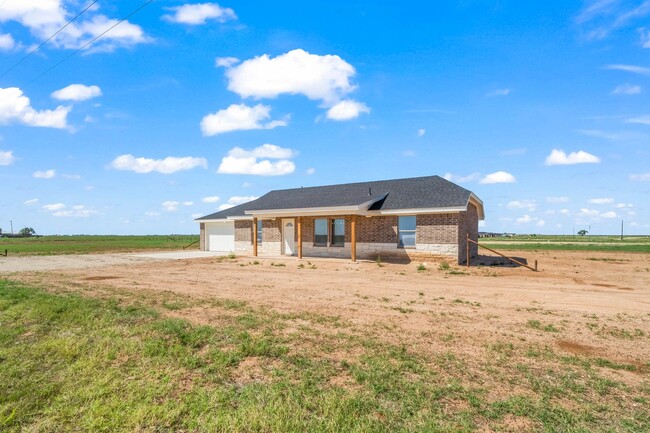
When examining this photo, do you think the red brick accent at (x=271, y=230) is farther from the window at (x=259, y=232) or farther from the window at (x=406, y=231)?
the window at (x=406, y=231)

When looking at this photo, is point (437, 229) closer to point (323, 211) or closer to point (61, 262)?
point (323, 211)

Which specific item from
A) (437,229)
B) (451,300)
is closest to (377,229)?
(437,229)

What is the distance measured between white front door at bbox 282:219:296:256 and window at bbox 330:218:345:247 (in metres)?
3.34

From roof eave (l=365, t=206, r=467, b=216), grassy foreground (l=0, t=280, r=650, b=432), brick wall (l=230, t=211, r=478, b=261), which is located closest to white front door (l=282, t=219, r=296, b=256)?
brick wall (l=230, t=211, r=478, b=261)

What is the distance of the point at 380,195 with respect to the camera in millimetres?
24422

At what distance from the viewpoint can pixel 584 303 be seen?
33.6 feet

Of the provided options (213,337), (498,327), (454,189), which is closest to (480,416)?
(498,327)

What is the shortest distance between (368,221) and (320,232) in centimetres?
375

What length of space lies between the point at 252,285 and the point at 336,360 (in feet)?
26.6

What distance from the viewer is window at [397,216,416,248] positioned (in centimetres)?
2152

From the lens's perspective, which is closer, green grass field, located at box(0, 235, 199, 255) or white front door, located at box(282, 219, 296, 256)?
white front door, located at box(282, 219, 296, 256)

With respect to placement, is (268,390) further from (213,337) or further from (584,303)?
(584,303)

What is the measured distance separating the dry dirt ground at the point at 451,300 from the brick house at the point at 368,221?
2596 millimetres

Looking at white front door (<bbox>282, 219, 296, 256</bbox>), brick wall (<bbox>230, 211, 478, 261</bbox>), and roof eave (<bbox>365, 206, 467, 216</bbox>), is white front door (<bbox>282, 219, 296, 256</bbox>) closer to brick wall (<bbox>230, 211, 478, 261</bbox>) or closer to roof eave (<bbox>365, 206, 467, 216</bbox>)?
brick wall (<bbox>230, 211, 478, 261</bbox>)
